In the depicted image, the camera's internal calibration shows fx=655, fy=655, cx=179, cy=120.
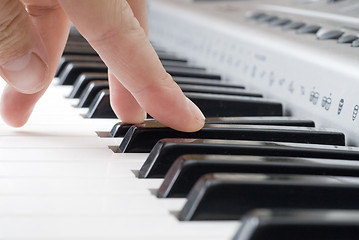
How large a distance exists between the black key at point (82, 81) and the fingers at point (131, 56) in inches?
17.4

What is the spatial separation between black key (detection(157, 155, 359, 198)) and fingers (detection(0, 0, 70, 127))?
37cm

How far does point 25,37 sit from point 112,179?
0.75 ft

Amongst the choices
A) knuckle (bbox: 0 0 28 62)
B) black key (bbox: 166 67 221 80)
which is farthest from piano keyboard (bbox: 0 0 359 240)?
black key (bbox: 166 67 221 80)

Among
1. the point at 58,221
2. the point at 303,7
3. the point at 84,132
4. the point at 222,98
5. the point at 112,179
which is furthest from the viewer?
the point at 303,7

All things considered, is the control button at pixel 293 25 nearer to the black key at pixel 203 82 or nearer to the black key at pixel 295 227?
the black key at pixel 203 82

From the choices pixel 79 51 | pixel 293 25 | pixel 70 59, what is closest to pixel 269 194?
pixel 293 25

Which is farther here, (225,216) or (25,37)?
(25,37)

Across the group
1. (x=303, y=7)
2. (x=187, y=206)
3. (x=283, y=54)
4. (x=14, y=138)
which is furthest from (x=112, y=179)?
(x=303, y=7)

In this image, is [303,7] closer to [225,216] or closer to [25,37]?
[25,37]

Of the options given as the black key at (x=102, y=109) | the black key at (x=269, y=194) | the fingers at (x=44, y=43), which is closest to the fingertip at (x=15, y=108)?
the fingers at (x=44, y=43)

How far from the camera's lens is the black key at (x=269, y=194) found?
61 centimetres

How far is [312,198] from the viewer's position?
0.61 meters

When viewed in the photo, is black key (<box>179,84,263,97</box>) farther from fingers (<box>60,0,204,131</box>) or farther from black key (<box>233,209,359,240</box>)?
black key (<box>233,209,359,240</box>)

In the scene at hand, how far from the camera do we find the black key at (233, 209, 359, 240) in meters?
0.49
